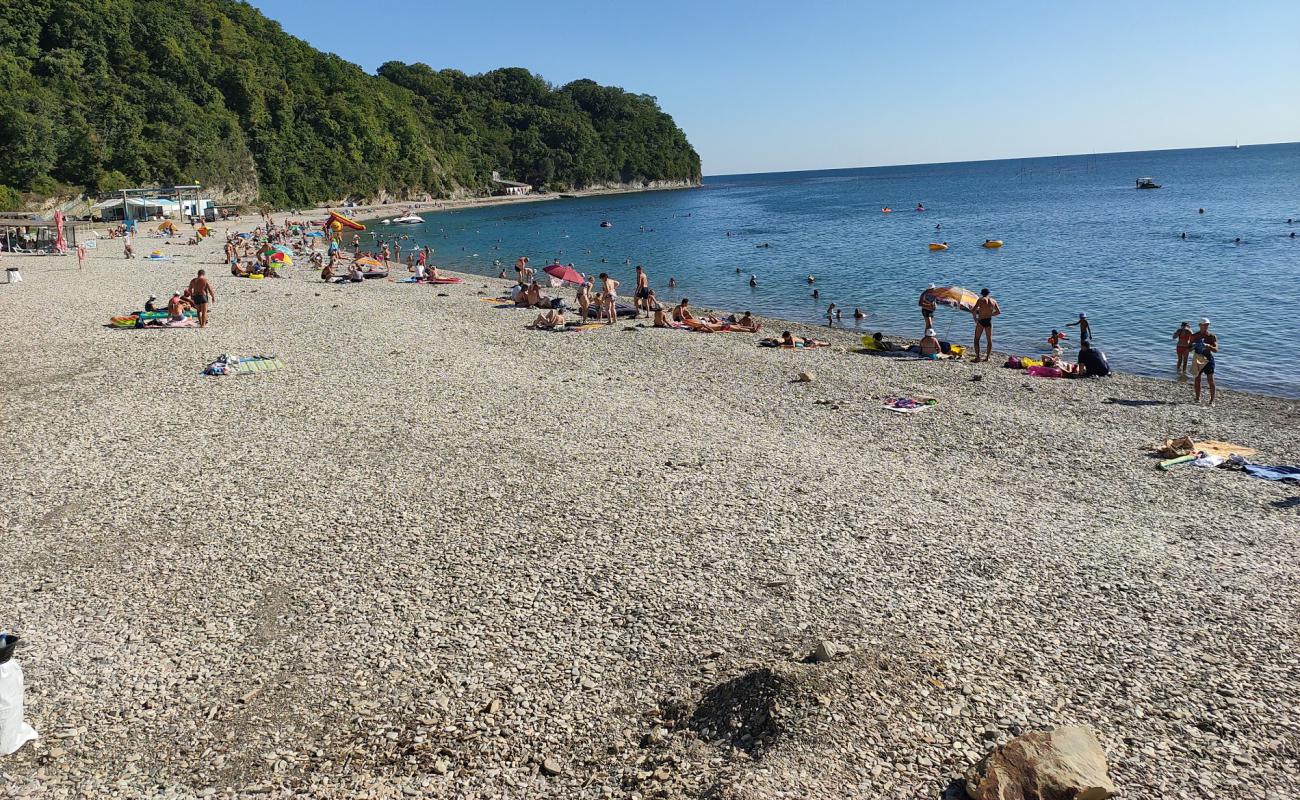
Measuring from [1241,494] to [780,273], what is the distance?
101 ft

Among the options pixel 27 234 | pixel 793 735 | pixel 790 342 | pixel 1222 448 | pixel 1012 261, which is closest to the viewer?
pixel 793 735

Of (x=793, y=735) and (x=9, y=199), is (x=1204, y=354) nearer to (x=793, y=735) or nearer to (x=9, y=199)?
(x=793, y=735)

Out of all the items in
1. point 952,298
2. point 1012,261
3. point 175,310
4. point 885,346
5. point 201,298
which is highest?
point 201,298

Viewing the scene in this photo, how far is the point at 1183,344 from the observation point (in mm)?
18656

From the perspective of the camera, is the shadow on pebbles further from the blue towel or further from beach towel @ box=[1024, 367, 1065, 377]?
beach towel @ box=[1024, 367, 1065, 377]

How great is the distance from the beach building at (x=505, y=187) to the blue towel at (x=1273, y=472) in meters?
151

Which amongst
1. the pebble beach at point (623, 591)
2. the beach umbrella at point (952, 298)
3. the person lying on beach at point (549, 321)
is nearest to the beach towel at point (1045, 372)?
the beach umbrella at point (952, 298)

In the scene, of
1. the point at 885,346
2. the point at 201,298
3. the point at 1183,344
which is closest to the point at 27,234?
the point at 201,298

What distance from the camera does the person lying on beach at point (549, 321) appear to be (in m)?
23.2

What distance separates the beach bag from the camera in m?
5.80

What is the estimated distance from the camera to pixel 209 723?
6297mm

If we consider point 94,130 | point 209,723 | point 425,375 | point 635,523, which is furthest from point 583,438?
point 94,130

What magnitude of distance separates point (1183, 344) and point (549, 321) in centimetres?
1567

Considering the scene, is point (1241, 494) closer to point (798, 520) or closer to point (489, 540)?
point (798, 520)
